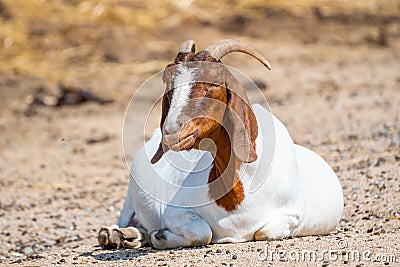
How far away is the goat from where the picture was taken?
4.66 metres

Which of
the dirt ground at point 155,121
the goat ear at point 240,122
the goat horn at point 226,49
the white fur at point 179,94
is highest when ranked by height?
the goat horn at point 226,49

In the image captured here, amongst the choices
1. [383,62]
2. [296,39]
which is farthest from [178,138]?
[296,39]

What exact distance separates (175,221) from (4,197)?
380cm

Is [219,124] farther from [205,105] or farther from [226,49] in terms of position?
[226,49]

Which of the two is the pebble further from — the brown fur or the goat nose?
the goat nose

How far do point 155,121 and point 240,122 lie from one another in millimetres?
6779

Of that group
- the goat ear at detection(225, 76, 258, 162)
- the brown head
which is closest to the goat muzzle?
the brown head

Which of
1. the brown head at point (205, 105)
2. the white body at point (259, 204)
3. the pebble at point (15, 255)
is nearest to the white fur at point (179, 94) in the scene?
the brown head at point (205, 105)

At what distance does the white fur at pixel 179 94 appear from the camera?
4.51 m

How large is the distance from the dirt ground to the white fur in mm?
853

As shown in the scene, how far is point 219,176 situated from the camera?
514cm

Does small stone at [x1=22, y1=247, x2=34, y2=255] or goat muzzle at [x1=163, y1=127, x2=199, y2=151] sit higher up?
goat muzzle at [x1=163, y1=127, x2=199, y2=151]

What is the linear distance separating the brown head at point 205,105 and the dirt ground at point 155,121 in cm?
69

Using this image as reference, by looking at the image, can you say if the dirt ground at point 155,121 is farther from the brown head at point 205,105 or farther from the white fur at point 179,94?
the white fur at point 179,94
